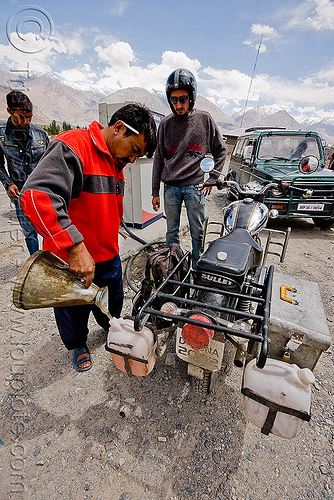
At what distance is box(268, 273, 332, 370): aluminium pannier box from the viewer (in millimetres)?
1435

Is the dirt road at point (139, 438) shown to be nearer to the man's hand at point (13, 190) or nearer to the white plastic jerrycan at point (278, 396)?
the white plastic jerrycan at point (278, 396)

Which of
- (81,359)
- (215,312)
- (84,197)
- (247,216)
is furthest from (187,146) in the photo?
(81,359)

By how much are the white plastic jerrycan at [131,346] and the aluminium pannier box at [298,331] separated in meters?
0.76

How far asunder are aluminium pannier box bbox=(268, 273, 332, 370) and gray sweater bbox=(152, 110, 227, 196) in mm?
1634

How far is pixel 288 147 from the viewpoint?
18.7ft

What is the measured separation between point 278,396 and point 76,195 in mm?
1429

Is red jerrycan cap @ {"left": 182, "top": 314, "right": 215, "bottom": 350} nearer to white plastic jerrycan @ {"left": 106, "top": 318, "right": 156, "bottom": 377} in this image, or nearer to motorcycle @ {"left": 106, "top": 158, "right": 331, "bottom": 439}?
motorcycle @ {"left": 106, "top": 158, "right": 331, "bottom": 439}

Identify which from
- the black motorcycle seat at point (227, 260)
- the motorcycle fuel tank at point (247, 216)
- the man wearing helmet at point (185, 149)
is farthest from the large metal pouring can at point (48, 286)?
the man wearing helmet at point (185, 149)

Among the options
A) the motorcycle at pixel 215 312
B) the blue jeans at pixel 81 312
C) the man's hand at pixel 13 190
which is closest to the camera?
the motorcycle at pixel 215 312

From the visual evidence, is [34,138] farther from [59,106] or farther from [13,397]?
[59,106]

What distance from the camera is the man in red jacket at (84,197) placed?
1.18 m

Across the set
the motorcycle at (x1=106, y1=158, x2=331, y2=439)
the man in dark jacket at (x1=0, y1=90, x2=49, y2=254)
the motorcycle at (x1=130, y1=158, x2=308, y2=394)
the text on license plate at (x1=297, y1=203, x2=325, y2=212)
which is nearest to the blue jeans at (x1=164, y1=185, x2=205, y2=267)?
the motorcycle at (x1=130, y1=158, x2=308, y2=394)

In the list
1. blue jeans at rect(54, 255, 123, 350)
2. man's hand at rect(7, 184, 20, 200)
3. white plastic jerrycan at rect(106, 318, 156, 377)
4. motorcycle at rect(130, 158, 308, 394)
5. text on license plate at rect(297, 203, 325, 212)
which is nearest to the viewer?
motorcycle at rect(130, 158, 308, 394)

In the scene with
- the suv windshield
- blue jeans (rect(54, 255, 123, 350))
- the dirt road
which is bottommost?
the dirt road
